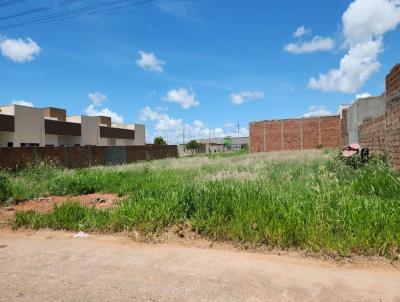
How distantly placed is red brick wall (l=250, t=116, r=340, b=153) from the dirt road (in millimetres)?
36204

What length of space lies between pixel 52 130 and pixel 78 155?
18817 mm

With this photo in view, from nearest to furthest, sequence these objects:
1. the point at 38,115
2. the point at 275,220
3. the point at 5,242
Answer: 1. the point at 275,220
2. the point at 5,242
3. the point at 38,115

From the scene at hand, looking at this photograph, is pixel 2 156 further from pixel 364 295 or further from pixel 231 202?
pixel 364 295

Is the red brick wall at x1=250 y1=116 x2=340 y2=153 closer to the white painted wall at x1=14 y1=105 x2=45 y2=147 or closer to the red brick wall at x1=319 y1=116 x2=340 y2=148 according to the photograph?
the red brick wall at x1=319 y1=116 x2=340 y2=148

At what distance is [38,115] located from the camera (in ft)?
136

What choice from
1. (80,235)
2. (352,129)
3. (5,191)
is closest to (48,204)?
(5,191)

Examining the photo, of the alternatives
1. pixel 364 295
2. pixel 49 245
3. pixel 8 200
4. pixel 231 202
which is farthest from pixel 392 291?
pixel 8 200

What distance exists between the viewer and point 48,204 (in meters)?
8.34

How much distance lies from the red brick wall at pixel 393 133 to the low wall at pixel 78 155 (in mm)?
16734

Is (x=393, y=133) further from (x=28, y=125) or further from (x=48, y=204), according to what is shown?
(x=28, y=125)

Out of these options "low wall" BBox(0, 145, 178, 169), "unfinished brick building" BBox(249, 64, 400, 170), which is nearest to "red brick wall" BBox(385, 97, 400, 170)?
"unfinished brick building" BBox(249, 64, 400, 170)

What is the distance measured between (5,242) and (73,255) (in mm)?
1635

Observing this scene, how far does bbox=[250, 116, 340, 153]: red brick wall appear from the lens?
38719mm

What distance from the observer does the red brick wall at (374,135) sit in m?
9.73
